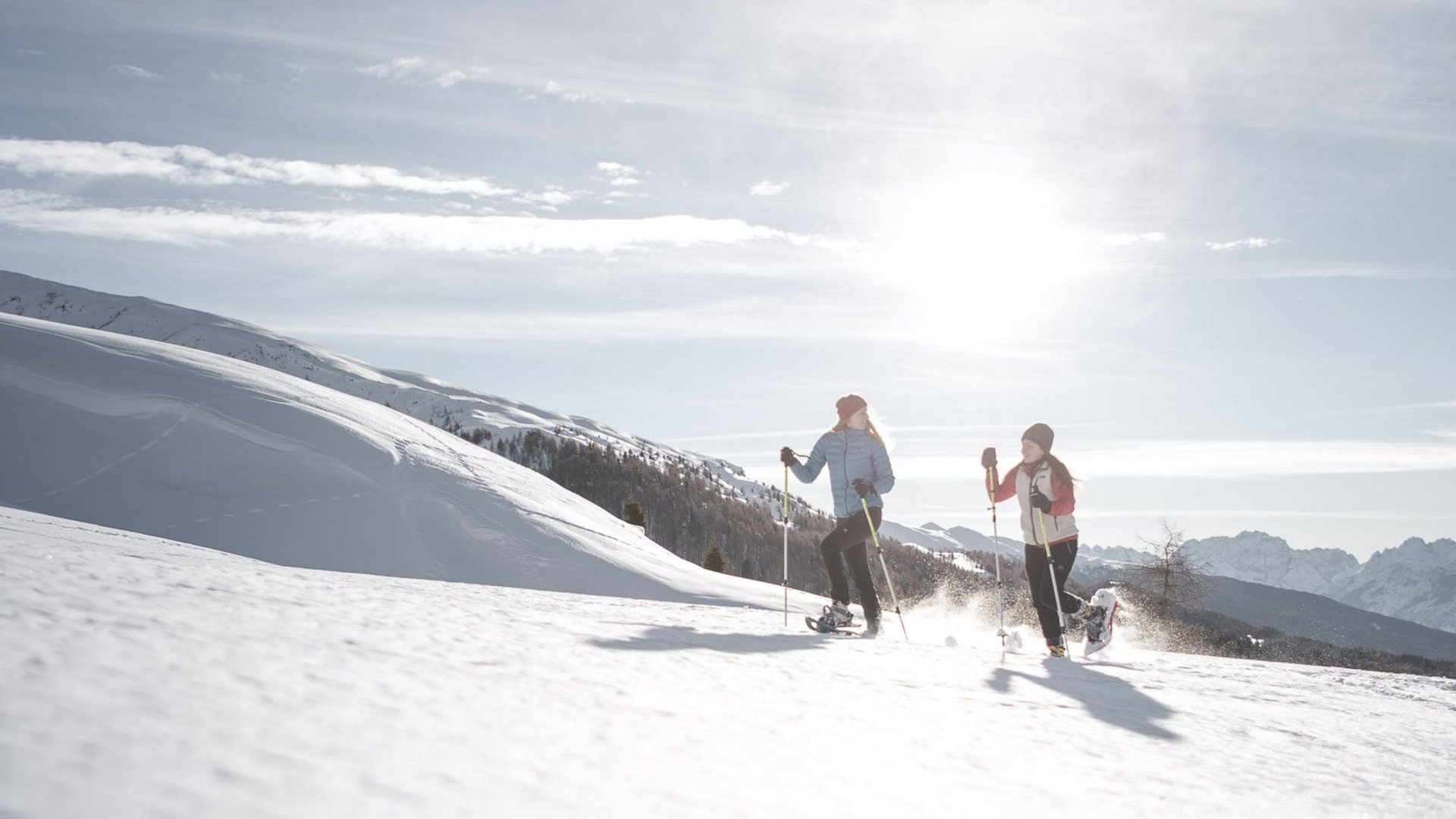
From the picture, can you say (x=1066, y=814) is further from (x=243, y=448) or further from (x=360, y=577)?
(x=243, y=448)

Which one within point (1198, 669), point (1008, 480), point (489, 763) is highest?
point (1008, 480)

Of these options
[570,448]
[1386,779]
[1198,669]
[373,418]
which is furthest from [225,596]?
[570,448]

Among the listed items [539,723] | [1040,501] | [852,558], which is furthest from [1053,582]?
[539,723]

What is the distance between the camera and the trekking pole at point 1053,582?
8891mm

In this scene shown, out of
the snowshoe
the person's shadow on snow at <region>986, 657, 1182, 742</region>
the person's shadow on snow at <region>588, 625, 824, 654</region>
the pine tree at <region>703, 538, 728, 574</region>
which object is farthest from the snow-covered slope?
the pine tree at <region>703, 538, 728, 574</region>

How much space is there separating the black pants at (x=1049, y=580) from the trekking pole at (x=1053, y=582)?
2cm

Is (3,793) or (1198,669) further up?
(3,793)

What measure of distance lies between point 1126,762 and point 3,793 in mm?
3679

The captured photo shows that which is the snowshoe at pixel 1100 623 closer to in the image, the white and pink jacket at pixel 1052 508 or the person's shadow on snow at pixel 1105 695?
the white and pink jacket at pixel 1052 508

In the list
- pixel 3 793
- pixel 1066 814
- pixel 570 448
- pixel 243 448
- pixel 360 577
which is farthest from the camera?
pixel 570 448

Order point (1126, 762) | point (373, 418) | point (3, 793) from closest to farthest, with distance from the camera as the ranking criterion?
point (3, 793)
point (1126, 762)
point (373, 418)

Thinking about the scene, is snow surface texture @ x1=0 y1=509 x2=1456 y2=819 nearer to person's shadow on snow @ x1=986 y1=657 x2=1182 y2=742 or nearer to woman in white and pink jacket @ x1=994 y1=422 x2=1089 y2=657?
person's shadow on snow @ x1=986 y1=657 x2=1182 y2=742

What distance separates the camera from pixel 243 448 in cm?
1102

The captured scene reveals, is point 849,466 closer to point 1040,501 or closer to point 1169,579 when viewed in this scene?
point 1040,501
